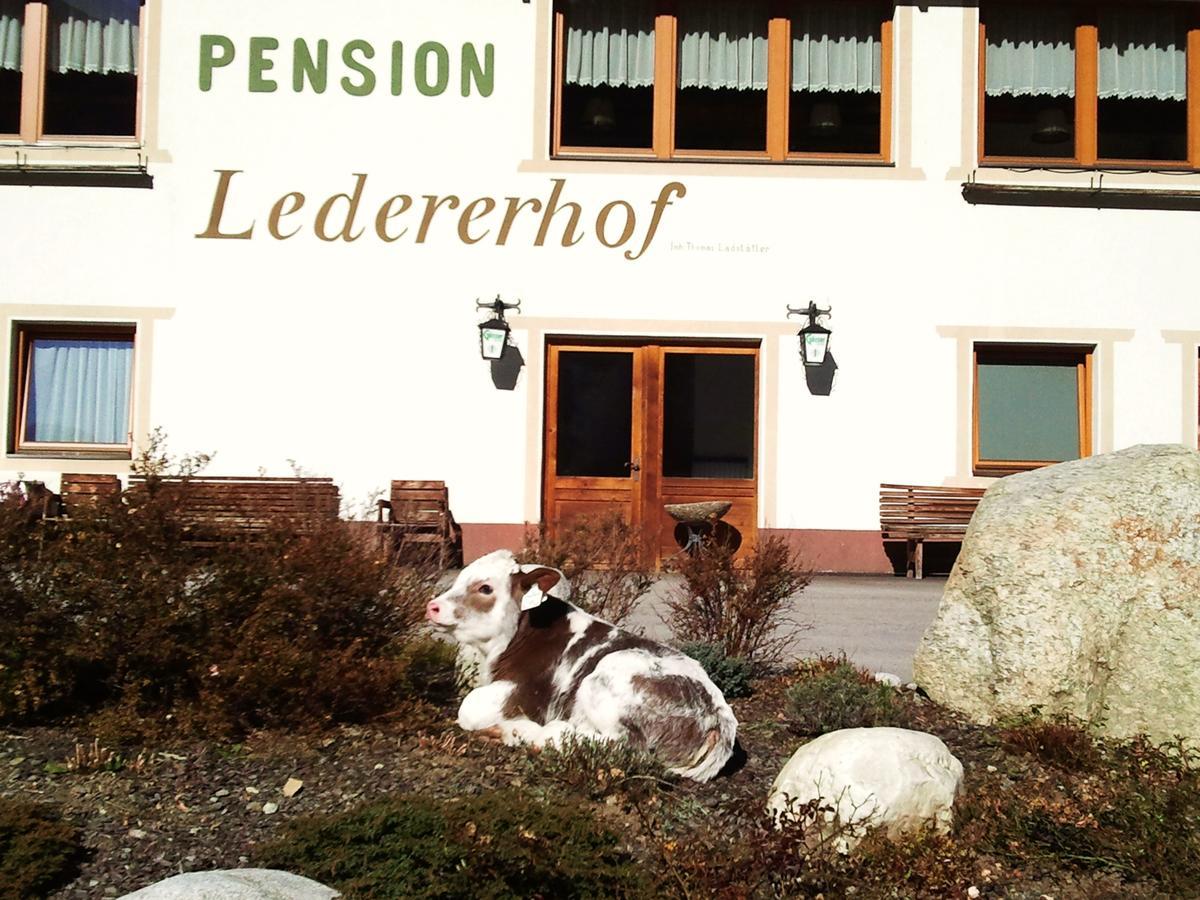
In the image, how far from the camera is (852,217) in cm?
1441

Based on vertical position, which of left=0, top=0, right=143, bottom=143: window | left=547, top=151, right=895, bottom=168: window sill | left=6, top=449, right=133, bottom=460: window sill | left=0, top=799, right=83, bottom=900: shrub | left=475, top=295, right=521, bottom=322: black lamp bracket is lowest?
left=0, top=799, right=83, bottom=900: shrub

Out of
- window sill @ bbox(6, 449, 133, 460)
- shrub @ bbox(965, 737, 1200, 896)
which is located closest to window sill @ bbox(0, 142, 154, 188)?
window sill @ bbox(6, 449, 133, 460)

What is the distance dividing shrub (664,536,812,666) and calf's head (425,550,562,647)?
1.94m

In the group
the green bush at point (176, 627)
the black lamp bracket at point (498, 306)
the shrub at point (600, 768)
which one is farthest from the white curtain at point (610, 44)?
the shrub at point (600, 768)

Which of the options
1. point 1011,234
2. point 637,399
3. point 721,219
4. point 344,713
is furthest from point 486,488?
point 344,713

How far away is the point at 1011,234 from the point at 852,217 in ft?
6.14

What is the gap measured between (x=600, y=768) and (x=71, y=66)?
12955 millimetres

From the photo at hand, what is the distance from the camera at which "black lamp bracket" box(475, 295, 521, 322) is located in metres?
14.0

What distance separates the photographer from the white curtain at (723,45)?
14945 mm

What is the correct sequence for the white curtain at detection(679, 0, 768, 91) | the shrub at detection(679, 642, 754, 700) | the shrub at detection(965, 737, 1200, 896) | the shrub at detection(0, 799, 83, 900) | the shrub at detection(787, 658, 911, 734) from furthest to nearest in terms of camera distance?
the white curtain at detection(679, 0, 768, 91)
the shrub at detection(679, 642, 754, 700)
the shrub at detection(787, 658, 911, 734)
the shrub at detection(965, 737, 1200, 896)
the shrub at detection(0, 799, 83, 900)

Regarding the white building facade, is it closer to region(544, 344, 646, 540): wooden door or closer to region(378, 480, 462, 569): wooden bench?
region(544, 344, 646, 540): wooden door

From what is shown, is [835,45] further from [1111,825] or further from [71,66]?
[1111,825]

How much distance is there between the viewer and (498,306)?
14.0m

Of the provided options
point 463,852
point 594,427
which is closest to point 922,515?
point 594,427
